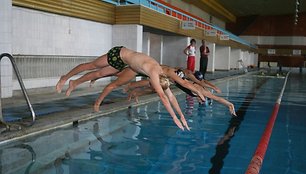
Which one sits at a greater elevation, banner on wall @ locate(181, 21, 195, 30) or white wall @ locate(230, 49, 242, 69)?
banner on wall @ locate(181, 21, 195, 30)

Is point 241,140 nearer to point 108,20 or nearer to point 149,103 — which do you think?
point 149,103

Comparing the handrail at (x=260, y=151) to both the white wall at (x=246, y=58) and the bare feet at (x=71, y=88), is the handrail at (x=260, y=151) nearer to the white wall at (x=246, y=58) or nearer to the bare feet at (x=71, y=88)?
the bare feet at (x=71, y=88)

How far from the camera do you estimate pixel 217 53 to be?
28438mm

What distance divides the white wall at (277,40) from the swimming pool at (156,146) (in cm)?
3843

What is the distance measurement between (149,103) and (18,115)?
328cm

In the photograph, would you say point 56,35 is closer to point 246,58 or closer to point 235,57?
point 235,57

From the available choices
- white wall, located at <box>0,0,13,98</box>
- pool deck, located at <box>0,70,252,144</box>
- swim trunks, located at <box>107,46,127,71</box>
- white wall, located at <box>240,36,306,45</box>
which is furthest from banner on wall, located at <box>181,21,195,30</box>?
white wall, located at <box>240,36,306,45</box>

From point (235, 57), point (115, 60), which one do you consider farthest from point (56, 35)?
point (235, 57)

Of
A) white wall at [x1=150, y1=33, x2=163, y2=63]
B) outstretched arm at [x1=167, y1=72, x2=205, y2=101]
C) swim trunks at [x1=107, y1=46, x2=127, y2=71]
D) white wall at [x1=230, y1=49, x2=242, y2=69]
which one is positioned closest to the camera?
swim trunks at [x1=107, y1=46, x2=127, y2=71]

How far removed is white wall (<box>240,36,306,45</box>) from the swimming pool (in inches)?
1513

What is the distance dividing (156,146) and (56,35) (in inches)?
235

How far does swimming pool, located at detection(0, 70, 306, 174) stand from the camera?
366 centimetres

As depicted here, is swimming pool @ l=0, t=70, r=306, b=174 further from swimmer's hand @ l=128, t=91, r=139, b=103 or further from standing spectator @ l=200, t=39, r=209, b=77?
standing spectator @ l=200, t=39, r=209, b=77

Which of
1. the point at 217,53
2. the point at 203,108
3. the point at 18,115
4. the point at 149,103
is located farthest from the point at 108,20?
the point at 217,53
